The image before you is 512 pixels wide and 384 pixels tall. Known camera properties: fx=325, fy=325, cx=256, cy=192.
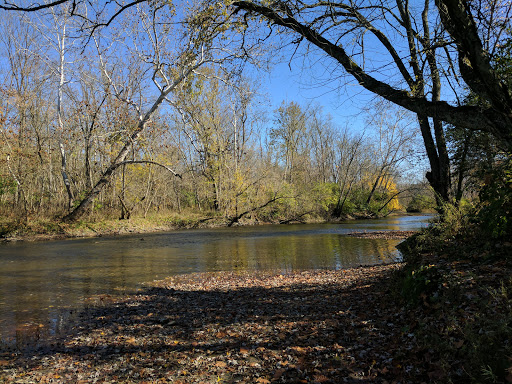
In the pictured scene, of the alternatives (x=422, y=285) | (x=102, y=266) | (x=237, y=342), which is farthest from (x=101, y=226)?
(x=422, y=285)

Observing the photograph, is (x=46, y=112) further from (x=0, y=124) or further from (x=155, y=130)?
(x=155, y=130)

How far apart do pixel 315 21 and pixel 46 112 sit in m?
31.6

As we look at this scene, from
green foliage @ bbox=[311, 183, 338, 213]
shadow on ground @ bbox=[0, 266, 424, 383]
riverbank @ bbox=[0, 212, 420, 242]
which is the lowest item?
shadow on ground @ bbox=[0, 266, 424, 383]

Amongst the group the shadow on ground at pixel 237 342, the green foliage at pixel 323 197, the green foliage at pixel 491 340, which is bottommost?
the shadow on ground at pixel 237 342

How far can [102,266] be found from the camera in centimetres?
1231

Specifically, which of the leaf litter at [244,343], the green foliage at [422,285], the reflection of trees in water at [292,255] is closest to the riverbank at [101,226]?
the reflection of trees in water at [292,255]

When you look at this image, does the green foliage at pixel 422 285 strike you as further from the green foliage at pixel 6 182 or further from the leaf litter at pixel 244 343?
the green foliage at pixel 6 182

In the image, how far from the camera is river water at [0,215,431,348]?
21.9ft

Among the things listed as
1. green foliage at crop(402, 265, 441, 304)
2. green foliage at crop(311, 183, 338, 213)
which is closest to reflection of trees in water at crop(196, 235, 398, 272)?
green foliage at crop(402, 265, 441, 304)

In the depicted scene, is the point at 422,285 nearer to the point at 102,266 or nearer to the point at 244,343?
the point at 244,343

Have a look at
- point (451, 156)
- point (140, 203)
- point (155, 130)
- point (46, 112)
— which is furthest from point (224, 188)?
point (451, 156)

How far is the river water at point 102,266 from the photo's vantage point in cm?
668

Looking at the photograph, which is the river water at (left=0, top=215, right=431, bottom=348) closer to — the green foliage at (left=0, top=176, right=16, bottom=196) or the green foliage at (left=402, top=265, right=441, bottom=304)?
the green foliage at (left=0, top=176, right=16, bottom=196)

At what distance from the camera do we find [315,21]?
6.10 metres
